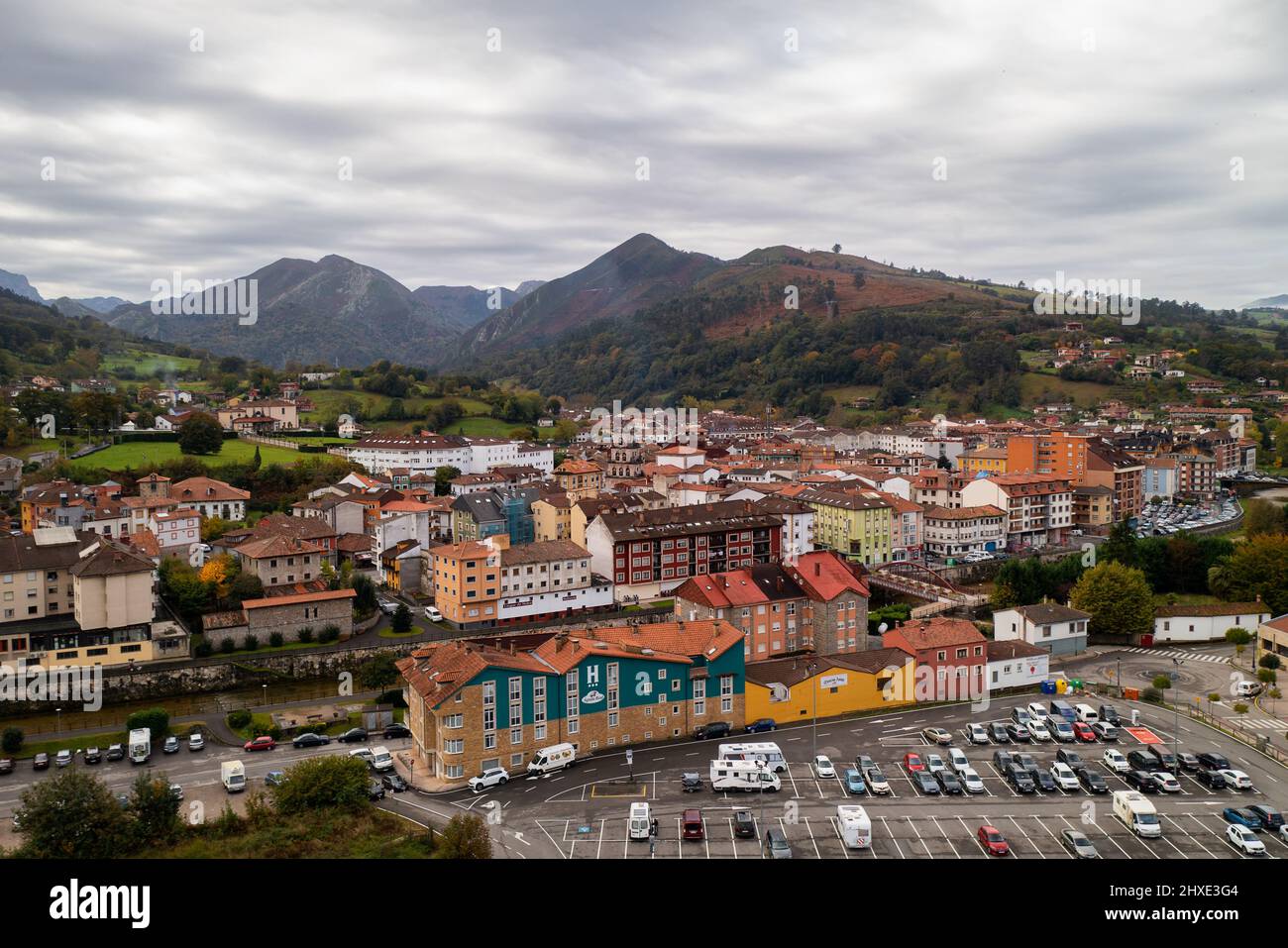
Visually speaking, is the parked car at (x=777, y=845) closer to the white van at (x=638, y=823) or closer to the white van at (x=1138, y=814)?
the white van at (x=638, y=823)

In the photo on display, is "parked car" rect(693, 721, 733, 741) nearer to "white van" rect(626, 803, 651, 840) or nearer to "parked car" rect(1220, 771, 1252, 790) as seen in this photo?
"white van" rect(626, 803, 651, 840)

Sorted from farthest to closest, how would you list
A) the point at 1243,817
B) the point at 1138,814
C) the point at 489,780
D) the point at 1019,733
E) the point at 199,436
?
the point at 199,436
the point at 1019,733
the point at 489,780
the point at 1243,817
the point at 1138,814

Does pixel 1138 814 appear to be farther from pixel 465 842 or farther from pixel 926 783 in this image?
pixel 465 842

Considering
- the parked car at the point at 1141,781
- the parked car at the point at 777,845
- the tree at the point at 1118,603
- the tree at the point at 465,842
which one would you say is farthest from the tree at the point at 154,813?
the tree at the point at 1118,603

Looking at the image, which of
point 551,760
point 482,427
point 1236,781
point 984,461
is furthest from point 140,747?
point 482,427

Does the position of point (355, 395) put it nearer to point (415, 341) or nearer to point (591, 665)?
point (591, 665)

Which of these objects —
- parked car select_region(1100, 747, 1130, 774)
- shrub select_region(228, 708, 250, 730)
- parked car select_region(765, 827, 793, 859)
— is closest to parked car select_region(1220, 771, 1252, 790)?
parked car select_region(1100, 747, 1130, 774)

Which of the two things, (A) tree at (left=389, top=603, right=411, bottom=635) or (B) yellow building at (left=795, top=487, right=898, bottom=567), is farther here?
(B) yellow building at (left=795, top=487, right=898, bottom=567)
